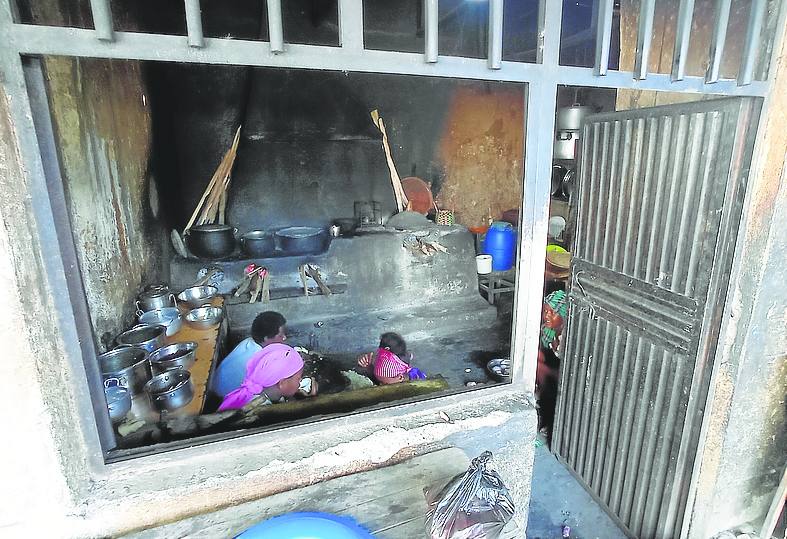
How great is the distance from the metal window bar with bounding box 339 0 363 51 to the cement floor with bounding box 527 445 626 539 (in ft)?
9.85

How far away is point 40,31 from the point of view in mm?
997

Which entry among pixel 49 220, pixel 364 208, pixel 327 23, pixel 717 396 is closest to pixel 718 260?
pixel 717 396

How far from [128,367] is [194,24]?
2080mm

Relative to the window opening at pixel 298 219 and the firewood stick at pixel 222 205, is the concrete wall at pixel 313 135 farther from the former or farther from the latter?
the firewood stick at pixel 222 205

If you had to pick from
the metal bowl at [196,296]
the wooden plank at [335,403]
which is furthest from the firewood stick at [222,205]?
the wooden plank at [335,403]

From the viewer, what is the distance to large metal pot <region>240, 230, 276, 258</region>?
487 centimetres

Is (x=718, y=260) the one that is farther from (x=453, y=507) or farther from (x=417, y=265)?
(x=417, y=265)

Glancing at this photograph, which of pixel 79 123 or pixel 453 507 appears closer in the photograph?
pixel 453 507

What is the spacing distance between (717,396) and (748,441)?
0.45 metres

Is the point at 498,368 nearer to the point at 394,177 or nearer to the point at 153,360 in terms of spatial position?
the point at 153,360

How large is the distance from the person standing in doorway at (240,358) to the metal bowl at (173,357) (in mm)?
224

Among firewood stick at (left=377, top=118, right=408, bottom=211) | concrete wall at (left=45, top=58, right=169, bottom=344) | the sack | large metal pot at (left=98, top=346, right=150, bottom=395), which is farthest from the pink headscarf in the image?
firewood stick at (left=377, top=118, right=408, bottom=211)

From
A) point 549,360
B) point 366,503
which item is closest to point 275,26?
point 366,503

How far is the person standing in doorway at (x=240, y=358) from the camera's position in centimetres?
314
